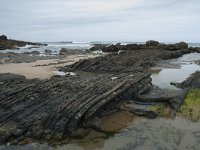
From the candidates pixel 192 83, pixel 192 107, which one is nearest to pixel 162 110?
pixel 192 107

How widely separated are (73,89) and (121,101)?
7.14ft

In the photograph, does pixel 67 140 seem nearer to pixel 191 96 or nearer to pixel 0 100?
pixel 0 100

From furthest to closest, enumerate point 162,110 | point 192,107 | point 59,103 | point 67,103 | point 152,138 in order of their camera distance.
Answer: point 192,107 < point 162,110 < point 59,103 < point 67,103 < point 152,138

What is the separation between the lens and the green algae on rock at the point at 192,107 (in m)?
12.5

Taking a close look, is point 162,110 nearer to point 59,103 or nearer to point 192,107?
point 192,107

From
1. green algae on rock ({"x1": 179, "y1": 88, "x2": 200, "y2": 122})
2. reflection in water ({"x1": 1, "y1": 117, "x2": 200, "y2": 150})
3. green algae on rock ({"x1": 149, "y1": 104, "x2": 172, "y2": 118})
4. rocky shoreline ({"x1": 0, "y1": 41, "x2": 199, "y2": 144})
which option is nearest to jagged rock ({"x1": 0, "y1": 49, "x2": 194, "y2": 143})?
rocky shoreline ({"x1": 0, "y1": 41, "x2": 199, "y2": 144})

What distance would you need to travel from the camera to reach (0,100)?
12430mm

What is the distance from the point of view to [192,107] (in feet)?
44.4

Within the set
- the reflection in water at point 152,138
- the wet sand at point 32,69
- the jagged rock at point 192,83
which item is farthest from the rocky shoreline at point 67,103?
the wet sand at point 32,69

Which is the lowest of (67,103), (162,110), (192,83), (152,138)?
(152,138)

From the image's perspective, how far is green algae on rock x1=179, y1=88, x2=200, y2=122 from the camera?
41.1 feet

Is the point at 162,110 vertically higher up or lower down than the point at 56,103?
lower down

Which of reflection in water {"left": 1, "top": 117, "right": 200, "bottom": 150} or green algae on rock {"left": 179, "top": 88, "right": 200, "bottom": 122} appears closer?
reflection in water {"left": 1, "top": 117, "right": 200, "bottom": 150}

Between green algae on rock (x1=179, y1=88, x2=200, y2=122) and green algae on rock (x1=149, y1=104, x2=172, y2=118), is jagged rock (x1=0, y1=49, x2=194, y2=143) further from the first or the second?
green algae on rock (x1=179, y1=88, x2=200, y2=122)
